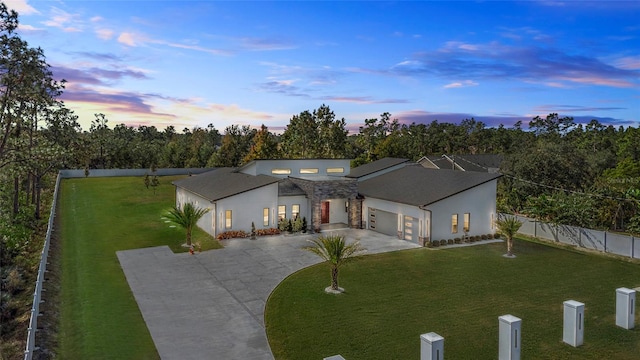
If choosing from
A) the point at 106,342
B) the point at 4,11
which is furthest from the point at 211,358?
the point at 4,11

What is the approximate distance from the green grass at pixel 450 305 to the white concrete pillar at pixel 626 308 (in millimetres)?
316

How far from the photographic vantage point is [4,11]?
2033 cm

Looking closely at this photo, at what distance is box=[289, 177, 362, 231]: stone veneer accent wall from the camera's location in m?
28.5

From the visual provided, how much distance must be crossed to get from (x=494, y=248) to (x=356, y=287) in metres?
11.6

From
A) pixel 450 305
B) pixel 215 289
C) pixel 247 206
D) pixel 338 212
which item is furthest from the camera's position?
pixel 338 212

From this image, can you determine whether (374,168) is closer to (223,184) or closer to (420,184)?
(420,184)

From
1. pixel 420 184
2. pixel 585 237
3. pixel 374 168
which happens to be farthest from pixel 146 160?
pixel 585 237

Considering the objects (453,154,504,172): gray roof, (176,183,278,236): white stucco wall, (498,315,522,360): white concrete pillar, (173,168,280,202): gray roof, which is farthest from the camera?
(453,154,504,172): gray roof

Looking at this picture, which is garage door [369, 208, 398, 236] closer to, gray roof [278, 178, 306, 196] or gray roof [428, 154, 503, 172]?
gray roof [278, 178, 306, 196]

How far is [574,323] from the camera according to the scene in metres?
11.7

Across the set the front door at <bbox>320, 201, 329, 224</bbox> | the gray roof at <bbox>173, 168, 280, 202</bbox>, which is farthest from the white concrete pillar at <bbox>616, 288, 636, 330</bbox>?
the front door at <bbox>320, 201, 329, 224</bbox>

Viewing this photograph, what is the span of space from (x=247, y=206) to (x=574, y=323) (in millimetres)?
19879

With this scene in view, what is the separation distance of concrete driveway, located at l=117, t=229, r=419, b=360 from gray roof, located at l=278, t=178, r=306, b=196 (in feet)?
10.8

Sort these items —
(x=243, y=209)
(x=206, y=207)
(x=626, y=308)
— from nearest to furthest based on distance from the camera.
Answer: (x=626, y=308), (x=243, y=209), (x=206, y=207)
